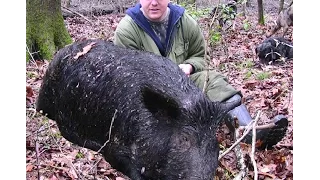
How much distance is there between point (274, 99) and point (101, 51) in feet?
10.2

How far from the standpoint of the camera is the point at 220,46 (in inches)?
420

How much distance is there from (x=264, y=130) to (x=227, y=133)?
2.17 feet

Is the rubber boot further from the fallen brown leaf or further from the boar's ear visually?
the fallen brown leaf

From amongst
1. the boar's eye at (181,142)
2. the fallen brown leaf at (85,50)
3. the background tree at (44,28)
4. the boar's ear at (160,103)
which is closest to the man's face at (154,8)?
the fallen brown leaf at (85,50)

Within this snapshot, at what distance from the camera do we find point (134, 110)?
4031 millimetres

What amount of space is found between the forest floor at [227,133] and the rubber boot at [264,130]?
0.33 ft

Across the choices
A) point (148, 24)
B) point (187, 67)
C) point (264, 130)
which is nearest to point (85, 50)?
point (148, 24)

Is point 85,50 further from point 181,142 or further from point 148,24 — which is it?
point 181,142

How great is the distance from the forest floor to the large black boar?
8.7 inches

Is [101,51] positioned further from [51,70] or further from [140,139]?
[140,139]

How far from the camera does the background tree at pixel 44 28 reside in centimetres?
863

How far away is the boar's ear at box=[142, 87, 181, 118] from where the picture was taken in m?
3.55
